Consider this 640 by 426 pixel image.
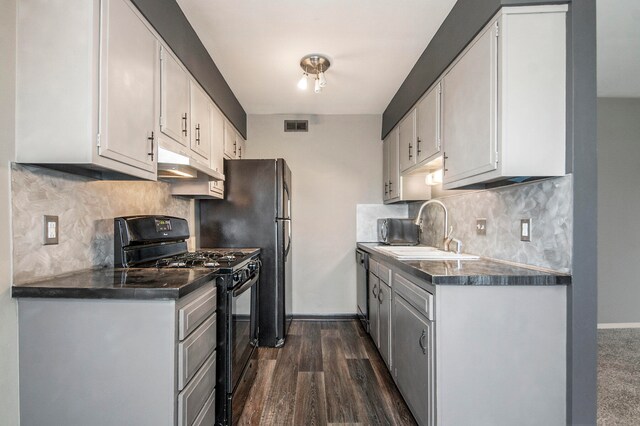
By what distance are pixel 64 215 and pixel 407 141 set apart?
101 inches

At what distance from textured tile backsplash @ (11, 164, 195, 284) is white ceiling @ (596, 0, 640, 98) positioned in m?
3.28

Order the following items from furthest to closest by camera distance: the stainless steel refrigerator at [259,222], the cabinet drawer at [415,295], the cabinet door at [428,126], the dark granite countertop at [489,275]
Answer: the stainless steel refrigerator at [259,222] → the cabinet door at [428,126] → the cabinet drawer at [415,295] → the dark granite countertop at [489,275]

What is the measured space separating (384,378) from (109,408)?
182 cm

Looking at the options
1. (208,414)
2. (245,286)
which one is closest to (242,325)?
(245,286)

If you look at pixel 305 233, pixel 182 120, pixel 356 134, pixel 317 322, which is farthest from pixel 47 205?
pixel 356 134

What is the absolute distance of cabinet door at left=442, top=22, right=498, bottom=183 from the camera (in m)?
1.52

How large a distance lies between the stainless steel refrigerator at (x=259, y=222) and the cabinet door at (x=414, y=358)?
1.23m

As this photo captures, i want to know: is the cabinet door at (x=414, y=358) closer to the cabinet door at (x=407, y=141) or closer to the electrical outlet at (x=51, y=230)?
the cabinet door at (x=407, y=141)

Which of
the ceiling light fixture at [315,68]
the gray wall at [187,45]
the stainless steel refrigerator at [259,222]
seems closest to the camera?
the gray wall at [187,45]

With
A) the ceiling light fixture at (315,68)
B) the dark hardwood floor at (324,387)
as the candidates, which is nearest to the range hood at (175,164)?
the ceiling light fixture at (315,68)

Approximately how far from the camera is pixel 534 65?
1.43 meters

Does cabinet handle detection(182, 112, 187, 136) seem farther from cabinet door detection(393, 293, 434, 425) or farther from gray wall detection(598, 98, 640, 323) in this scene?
gray wall detection(598, 98, 640, 323)

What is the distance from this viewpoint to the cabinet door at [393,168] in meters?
3.18

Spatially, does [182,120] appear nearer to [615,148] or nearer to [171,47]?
[171,47]
